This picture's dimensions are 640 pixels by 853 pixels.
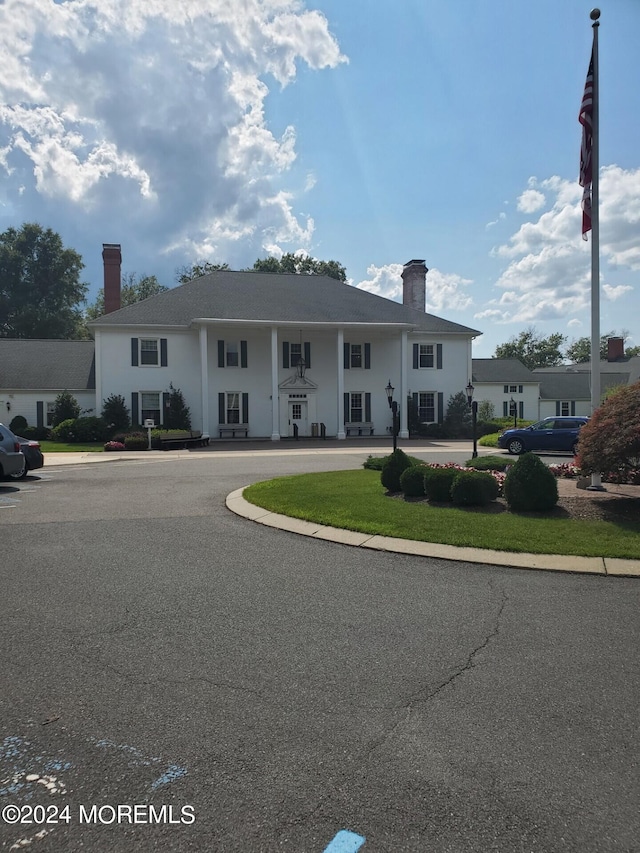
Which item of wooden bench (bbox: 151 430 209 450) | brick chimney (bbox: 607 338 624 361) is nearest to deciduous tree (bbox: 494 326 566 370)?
brick chimney (bbox: 607 338 624 361)

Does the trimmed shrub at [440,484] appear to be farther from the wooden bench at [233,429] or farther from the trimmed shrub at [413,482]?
the wooden bench at [233,429]

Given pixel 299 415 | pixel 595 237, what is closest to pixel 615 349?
pixel 299 415

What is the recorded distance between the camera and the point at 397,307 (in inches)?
1399

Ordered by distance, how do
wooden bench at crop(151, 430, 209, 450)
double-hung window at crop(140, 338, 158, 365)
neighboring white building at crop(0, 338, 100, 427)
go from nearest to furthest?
1. wooden bench at crop(151, 430, 209, 450)
2. double-hung window at crop(140, 338, 158, 365)
3. neighboring white building at crop(0, 338, 100, 427)

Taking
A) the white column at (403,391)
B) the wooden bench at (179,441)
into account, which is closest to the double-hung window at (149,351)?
the wooden bench at (179,441)

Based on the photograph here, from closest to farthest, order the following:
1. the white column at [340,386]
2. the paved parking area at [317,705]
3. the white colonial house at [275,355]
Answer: the paved parking area at [317,705] → the white colonial house at [275,355] → the white column at [340,386]

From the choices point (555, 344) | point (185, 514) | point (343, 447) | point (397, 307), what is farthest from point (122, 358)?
point (555, 344)

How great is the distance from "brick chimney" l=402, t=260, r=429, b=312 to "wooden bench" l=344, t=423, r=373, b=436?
34.9ft

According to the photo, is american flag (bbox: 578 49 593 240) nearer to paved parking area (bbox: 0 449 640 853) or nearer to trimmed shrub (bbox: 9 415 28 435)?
paved parking area (bbox: 0 449 640 853)

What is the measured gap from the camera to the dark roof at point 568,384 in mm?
52375

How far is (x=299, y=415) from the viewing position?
3378cm

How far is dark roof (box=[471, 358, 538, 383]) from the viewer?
5069cm

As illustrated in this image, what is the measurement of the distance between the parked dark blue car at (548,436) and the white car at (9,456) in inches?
734

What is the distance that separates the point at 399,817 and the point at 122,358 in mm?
31168
